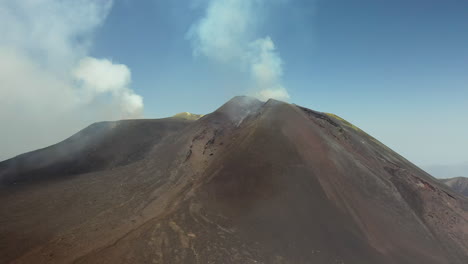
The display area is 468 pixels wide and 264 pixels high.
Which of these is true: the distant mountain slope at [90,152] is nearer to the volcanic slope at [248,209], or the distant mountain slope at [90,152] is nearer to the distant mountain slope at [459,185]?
the volcanic slope at [248,209]

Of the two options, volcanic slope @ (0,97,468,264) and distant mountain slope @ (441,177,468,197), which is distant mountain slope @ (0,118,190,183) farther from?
distant mountain slope @ (441,177,468,197)

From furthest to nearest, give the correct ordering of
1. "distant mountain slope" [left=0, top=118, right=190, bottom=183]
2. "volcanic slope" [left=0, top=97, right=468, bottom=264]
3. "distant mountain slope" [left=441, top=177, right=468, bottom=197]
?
"distant mountain slope" [left=441, top=177, right=468, bottom=197], "distant mountain slope" [left=0, top=118, right=190, bottom=183], "volcanic slope" [left=0, top=97, right=468, bottom=264]

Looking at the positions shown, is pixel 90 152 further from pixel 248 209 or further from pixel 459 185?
pixel 459 185

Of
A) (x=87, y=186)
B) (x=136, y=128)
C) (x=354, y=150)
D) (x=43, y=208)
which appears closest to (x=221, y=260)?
(x=43, y=208)

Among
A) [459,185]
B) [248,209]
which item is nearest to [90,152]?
[248,209]

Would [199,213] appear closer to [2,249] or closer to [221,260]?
[221,260]

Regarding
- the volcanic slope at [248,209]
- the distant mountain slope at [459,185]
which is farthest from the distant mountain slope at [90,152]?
the distant mountain slope at [459,185]

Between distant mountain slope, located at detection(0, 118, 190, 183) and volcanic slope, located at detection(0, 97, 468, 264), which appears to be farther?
distant mountain slope, located at detection(0, 118, 190, 183)

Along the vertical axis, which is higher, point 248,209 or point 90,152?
point 90,152

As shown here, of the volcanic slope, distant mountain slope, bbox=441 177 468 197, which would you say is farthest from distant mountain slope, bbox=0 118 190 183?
distant mountain slope, bbox=441 177 468 197
